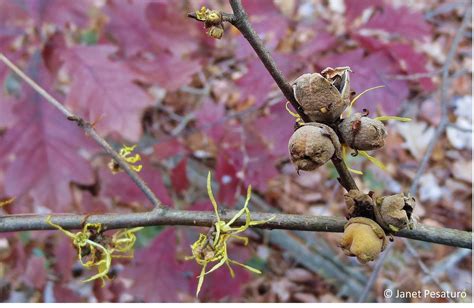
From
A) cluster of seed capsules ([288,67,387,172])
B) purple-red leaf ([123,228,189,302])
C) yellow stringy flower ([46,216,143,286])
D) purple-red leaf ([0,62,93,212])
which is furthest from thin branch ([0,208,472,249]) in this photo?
purple-red leaf ([123,228,189,302])

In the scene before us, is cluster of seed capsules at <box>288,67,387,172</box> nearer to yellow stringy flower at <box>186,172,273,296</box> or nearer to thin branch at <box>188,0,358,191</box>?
thin branch at <box>188,0,358,191</box>

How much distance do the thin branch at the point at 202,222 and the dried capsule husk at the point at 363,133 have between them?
0.11 meters

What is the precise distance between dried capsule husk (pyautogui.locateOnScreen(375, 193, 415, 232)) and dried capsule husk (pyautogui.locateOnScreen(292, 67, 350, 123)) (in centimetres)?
12

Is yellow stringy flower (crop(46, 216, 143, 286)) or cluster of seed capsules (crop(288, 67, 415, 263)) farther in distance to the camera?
yellow stringy flower (crop(46, 216, 143, 286))

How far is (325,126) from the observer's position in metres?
0.54

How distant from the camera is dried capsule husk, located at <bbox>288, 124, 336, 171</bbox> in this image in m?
0.51

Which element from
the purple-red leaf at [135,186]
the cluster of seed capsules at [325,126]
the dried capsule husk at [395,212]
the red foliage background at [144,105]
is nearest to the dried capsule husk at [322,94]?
the cluster of seed capsules at [325,126]

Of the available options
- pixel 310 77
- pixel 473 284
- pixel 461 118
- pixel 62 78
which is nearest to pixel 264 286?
pixel 473 284

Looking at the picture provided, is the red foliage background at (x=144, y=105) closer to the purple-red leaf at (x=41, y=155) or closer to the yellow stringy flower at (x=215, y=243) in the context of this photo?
the purple-red leaf at (x=41, y=155)

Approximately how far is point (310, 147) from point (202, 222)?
Answer: 23 centimetres

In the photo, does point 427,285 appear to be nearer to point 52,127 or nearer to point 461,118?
point 461,118

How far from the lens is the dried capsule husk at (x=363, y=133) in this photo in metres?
0.55

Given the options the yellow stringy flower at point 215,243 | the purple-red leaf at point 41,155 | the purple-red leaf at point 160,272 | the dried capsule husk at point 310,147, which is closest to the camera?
the dried capsule husk at point 310,147

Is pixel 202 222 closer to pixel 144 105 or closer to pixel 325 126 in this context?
pixel 325 126
